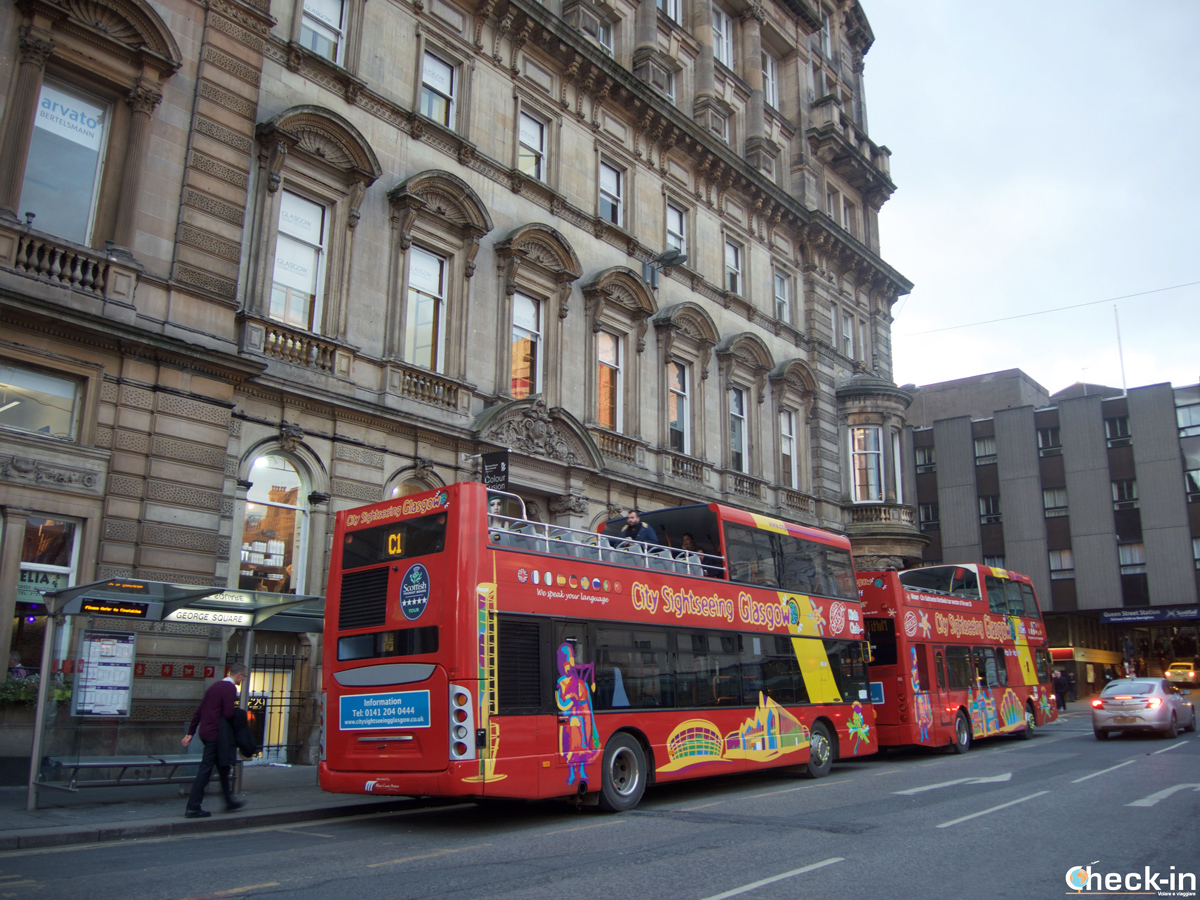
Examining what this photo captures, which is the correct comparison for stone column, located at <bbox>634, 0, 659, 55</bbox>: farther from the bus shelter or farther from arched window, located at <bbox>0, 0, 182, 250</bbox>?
the bus shelter

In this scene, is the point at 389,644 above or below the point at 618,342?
below

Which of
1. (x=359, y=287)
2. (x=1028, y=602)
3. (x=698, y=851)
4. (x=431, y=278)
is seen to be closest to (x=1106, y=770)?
(x=698, y=851)

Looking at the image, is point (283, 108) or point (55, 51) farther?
point (283, 108)

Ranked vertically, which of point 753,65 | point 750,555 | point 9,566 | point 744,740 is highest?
point 753,65

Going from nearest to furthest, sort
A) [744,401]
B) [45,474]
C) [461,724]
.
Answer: [461,724] < [45,474] < [744,401]

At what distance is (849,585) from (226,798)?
467 inches

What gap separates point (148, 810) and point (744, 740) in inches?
330

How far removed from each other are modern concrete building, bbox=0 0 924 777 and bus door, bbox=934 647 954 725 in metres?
8.17

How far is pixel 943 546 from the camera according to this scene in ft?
177

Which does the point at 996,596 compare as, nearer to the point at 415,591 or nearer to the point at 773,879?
the point at 415,591

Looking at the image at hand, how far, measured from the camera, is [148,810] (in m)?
11.7

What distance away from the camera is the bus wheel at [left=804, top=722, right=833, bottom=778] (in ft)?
53.6

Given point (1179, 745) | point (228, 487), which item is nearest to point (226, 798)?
point (228, 487)

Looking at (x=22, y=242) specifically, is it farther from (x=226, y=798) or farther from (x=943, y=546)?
(x=943, y=546)
